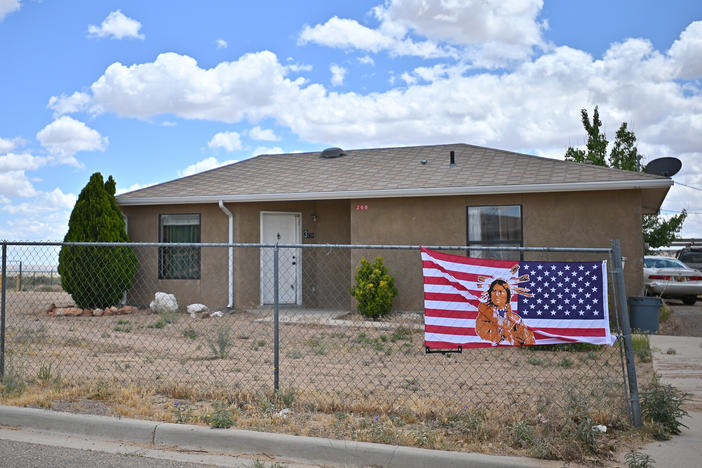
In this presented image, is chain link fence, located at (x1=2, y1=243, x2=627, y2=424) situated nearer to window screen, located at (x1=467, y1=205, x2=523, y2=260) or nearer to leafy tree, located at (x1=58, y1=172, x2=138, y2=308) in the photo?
leafy tree, located at (x1=58, y1=172, x2=138, y2=308)

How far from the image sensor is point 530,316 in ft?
19.7

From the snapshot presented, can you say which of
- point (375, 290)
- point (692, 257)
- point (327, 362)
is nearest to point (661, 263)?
→ point (692, 257)

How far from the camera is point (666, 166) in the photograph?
1326 cm

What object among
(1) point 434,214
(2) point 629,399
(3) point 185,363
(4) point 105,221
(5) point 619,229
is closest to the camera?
(2) point 629,399

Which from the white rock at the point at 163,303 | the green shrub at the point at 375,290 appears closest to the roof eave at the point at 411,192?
the green shrub at the point at 375,290

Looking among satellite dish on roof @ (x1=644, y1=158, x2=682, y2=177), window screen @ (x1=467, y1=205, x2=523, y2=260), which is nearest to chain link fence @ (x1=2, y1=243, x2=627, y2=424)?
window screen @ (x1=467, y1=205, x2=523, y2=260)

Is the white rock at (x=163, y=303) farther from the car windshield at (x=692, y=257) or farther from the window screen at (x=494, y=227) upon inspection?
the car windshield at (x=692, y=257)

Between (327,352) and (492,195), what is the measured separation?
17.9ft

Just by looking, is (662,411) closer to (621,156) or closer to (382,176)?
(382,176)

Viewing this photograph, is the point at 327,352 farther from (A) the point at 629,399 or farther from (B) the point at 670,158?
(B) the point at 670,158

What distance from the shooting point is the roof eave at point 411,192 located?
40.1 feet

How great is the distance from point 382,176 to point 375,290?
2963 mm

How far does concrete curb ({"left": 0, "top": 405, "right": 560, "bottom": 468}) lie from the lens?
197 inches

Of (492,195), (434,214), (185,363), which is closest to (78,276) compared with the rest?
(185,363)
